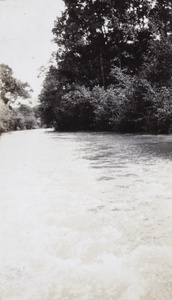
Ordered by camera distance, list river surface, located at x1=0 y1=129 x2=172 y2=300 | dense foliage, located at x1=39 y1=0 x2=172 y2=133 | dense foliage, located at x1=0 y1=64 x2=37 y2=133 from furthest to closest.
A: dense foliage, located at x1=0 y1=64 x2=37 y2=133
dense foliage, located at x1=39 y1=0 x2=172 y2=133
river surface, located at x1=0 y1=129 x2=172 y2=300

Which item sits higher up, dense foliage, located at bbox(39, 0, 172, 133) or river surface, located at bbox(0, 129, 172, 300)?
dense foliage, located at bbox(39, 0, 172, 133)

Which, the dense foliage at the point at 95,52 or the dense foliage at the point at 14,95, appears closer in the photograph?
the dense foliage at the point at 95,52

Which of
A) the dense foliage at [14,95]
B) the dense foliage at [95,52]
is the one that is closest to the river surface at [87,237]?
the dense foliage at [95,52]

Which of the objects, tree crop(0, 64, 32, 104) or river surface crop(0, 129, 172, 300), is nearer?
river surface crop(0, 129, 172, 300)

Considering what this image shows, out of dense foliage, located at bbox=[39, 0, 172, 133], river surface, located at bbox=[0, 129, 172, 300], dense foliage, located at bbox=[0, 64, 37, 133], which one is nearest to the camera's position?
river surface, located at bbox=[0, 129, 172, 300]

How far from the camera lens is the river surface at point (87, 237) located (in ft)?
7.20

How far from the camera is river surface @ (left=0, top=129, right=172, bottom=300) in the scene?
219cm

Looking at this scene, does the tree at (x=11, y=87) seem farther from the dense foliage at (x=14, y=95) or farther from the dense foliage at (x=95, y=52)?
the dense foliage at (x=95, y=52)

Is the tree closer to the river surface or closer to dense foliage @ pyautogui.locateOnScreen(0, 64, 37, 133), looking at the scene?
dense foliage @ pyautogui.locateOnScreen(0, 64, 37, 133)

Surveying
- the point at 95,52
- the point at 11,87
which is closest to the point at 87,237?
the point at 95,52

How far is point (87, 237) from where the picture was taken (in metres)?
3.03

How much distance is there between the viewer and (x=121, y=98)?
59.9 ft

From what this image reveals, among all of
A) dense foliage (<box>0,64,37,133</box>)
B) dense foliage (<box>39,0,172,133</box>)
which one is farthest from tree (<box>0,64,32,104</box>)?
dense foliage (<box>39,0,172,133</box>)

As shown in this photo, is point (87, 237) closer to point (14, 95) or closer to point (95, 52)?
point (95, 52)
